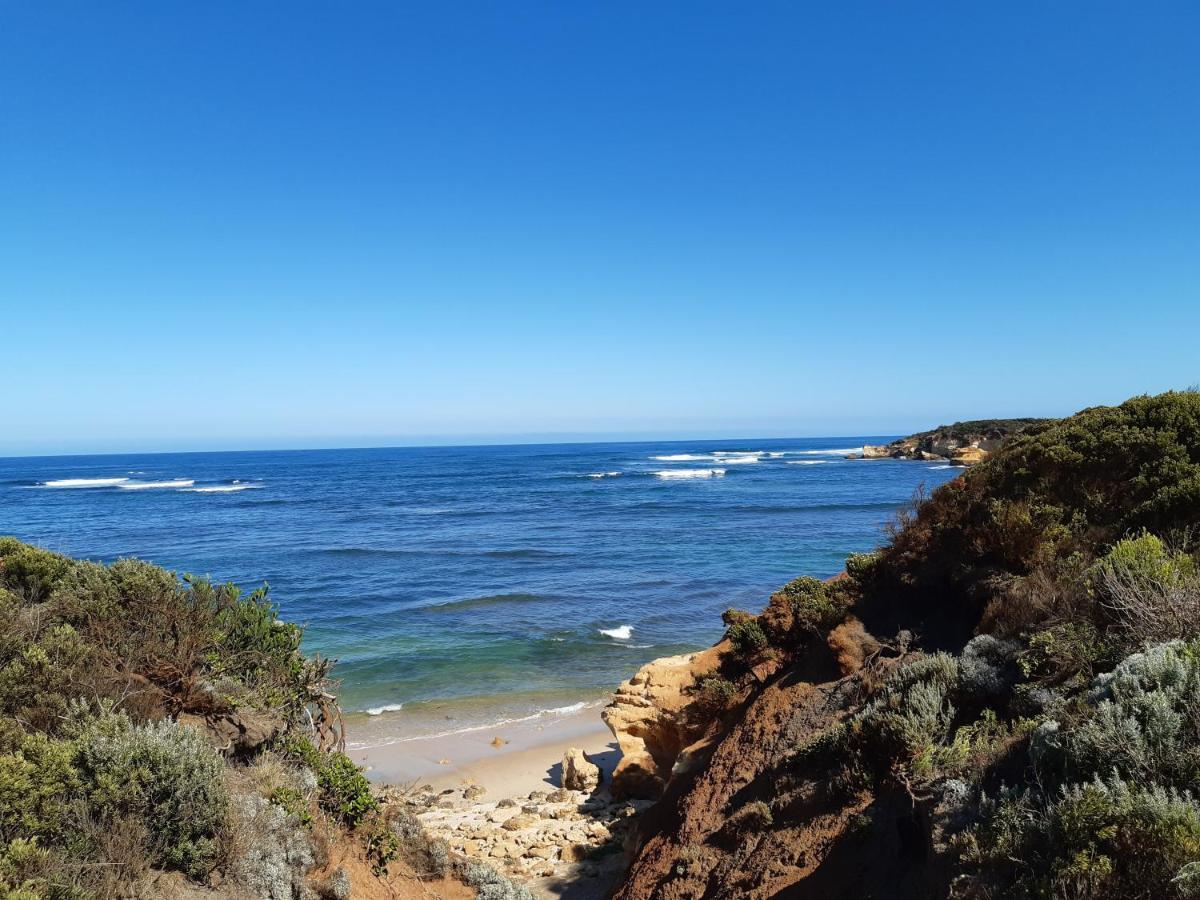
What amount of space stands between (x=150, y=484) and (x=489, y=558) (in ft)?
206

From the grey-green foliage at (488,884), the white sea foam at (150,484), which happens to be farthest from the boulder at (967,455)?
the white sea foam at (150,484)

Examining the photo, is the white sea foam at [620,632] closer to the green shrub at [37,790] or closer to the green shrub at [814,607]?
the green shrub at [814,607]

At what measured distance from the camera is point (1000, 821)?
161 inches

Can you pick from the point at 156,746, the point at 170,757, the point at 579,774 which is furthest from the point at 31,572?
the point at 579,774

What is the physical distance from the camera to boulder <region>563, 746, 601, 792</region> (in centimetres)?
1145

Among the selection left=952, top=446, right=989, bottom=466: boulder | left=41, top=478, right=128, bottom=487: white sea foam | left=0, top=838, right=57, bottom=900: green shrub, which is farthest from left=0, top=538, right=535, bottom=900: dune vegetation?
left=41, top=478, right=128, bottom=487: white sea foam

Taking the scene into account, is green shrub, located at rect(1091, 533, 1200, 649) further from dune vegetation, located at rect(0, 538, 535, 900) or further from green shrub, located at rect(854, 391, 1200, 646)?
dune vegetation, located at rect(0, 538, 535, 900)

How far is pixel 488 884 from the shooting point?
725 centimetres

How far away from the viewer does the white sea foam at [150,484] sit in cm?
6975

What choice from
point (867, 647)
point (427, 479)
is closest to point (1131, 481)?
point (867, 647)

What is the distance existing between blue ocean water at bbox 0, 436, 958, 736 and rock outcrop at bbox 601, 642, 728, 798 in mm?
4208

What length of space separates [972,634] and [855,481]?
179 ft

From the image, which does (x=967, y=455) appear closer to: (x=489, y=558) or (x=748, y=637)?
(x=489, y=558)

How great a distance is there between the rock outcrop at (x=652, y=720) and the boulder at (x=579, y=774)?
0.54 meters
